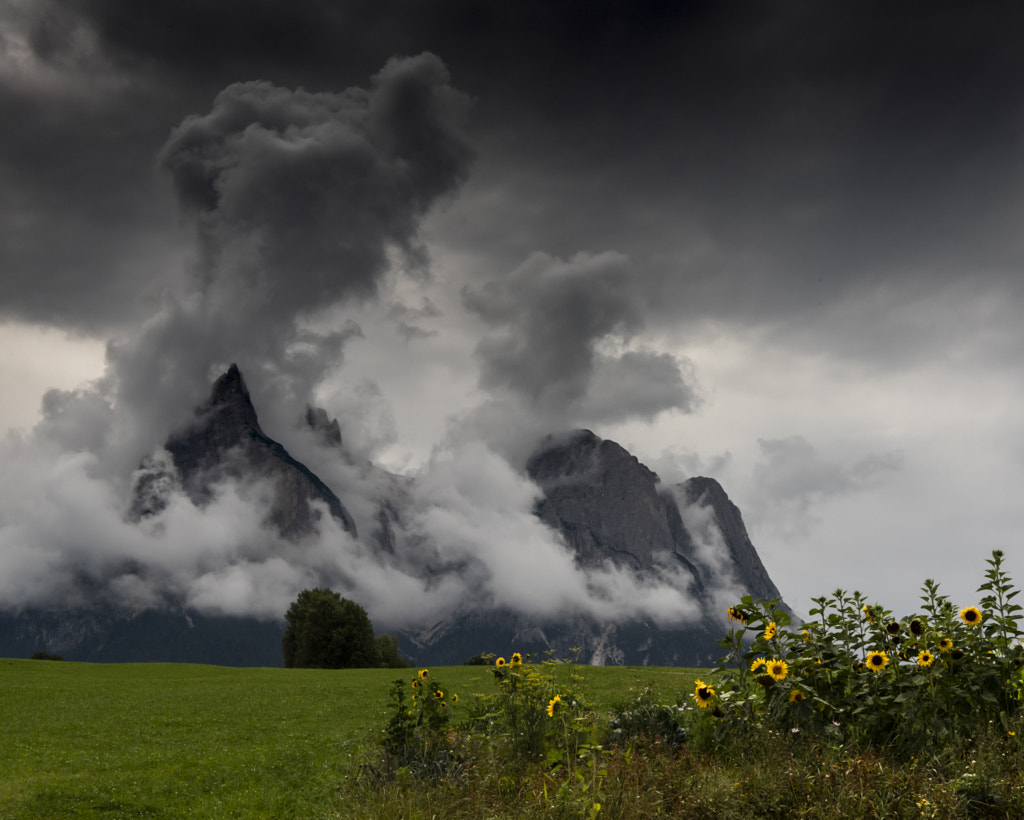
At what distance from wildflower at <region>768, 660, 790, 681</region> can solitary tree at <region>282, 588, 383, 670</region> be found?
260 feet

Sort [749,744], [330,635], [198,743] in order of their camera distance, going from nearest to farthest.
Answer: [749,744] < [198,743] < [330,635]

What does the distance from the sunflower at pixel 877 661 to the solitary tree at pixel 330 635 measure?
7958 centimetres

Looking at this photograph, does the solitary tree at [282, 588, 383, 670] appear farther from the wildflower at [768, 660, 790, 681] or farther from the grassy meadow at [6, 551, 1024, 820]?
the wildflower at [768, 660, 790, 681]

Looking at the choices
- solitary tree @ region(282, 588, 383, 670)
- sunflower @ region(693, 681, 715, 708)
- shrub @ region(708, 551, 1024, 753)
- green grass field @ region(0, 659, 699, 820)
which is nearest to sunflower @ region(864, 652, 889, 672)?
shrub @ region(708, 551, 1024, 753)

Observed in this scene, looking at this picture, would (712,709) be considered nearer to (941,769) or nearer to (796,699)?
(796,699)

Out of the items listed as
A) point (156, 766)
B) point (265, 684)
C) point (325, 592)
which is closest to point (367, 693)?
point (265, 684)

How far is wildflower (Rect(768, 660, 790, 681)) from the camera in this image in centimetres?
779

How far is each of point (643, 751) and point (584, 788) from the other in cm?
277

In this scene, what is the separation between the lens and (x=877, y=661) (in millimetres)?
7711

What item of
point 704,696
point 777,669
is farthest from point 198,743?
point 777,669

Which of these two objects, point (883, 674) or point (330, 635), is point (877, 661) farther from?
point (330, 635)

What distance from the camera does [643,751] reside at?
8.54 m

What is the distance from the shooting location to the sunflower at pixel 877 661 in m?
7.68

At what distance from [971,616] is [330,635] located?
82544 mm
